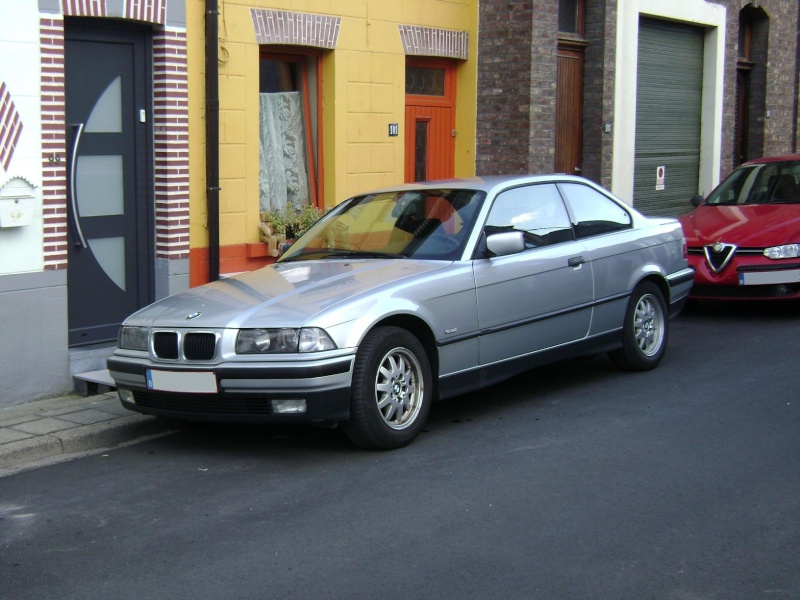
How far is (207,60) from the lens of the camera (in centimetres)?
1016

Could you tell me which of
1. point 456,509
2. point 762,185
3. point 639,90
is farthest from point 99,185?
point 639,90

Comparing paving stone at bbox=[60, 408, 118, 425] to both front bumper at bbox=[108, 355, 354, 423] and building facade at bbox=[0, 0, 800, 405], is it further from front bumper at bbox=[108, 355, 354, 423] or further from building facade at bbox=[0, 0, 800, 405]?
front bumper at bbox=[108, 355, 354, 423]

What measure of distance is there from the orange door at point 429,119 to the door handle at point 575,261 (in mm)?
5251

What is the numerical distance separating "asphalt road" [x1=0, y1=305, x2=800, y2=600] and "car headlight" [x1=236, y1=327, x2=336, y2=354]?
704 mm

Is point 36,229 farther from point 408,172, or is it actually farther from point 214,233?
point 408,172

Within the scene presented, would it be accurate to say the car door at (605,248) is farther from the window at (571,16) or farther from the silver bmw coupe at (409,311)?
the window at (571,16)

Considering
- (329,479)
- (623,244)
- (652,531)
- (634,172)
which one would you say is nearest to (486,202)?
(623,244)

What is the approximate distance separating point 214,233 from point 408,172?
3619 millimetres

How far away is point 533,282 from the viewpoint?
25.6 feet

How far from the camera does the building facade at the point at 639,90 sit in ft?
45.0

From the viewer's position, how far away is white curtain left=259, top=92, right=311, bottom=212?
449 inches

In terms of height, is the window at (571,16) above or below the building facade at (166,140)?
above

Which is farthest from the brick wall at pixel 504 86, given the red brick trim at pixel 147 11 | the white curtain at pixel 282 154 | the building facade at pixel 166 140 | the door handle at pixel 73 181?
the door handle at pixel 73 181

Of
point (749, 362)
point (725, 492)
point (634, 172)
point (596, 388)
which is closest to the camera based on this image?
point (725, 492)
